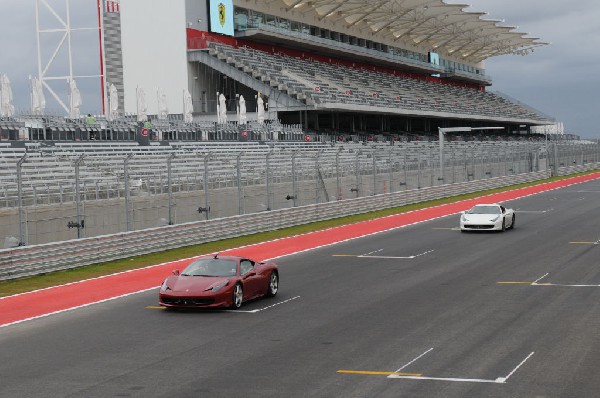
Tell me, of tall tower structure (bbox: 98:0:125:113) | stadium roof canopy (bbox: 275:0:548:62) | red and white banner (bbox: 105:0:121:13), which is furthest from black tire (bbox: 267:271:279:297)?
stadium roof canopy (bbox: 275:0:548:62)

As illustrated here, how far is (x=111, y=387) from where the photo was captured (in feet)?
37.4

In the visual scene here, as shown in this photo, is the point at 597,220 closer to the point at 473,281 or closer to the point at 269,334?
the point at 473,281

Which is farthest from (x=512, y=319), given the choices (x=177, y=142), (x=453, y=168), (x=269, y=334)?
(x=453, y=168)

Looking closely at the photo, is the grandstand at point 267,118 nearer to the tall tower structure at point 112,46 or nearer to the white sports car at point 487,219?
the tall tower structure at point 112,46

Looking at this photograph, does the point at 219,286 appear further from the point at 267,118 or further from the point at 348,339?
the point at 267,118

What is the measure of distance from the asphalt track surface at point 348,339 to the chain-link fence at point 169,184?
11.7 ft

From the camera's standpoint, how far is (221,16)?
240 ft

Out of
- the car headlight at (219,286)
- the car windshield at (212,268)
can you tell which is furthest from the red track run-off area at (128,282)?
the car headlight at (219,286)

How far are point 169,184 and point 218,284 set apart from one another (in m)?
11.6

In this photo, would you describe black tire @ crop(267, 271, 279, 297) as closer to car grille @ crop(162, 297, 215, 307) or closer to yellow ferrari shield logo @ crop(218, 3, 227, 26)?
car grille @ crop(162, 297, 215, 307)

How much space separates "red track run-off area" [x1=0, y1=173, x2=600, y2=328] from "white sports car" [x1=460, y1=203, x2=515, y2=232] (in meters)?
3.76

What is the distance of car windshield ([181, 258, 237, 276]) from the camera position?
59.8 ft

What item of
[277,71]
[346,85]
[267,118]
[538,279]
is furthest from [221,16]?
[538,279]

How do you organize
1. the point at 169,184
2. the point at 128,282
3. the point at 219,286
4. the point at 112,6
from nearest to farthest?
the point at 219,286 → the point at 128,282 → the point at 169,184 → the point at 112,6
